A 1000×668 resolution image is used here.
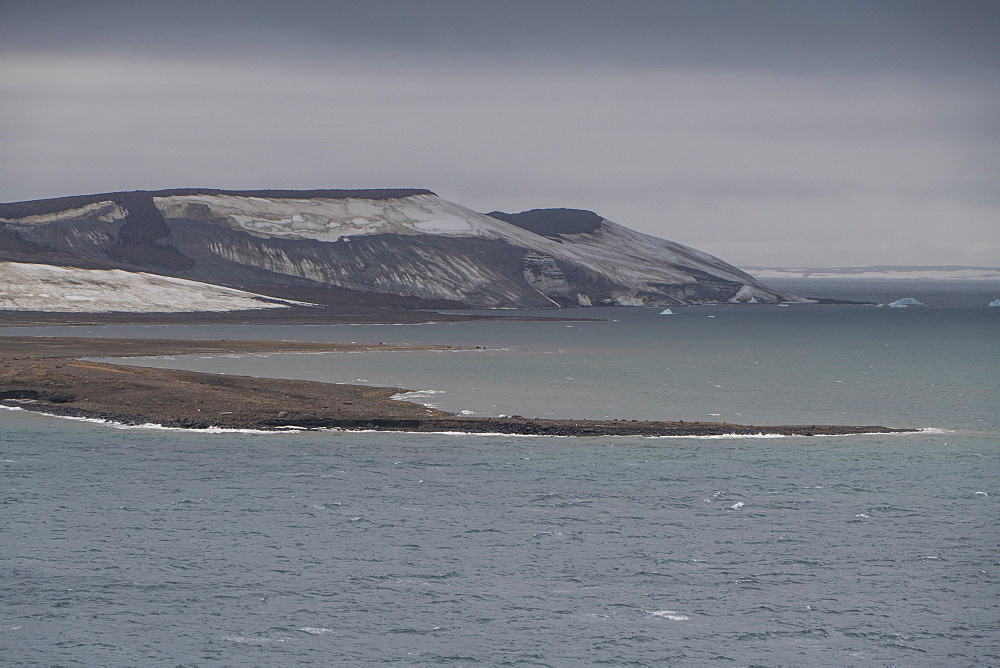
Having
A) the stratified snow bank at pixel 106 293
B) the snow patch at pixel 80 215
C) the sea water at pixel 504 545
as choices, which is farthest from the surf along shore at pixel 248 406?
the snow patch at pixel 80 215

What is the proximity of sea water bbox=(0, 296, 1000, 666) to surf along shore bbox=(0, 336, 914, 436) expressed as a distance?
1.46 meters

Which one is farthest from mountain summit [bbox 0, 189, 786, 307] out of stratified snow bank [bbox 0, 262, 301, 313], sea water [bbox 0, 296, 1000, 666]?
sea water [bbox 0, 296, 1000, 666]

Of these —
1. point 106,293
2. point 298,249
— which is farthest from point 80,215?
point 106,293

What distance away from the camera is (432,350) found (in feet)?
276

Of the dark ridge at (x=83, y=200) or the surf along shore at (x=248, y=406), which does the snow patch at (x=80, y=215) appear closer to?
the dark ridge at (x=83, y=200)

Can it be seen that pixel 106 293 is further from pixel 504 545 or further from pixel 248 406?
pixel 504 545

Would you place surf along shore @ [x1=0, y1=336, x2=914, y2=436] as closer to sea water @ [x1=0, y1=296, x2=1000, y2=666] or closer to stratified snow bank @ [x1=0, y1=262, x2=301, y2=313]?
sea water @ [x1=0, y1=296, x2=1000, y2=666]

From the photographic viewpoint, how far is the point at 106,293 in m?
130

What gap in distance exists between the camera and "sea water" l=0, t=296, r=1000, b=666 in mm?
20125

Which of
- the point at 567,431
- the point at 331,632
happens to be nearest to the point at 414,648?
the point at 331,632

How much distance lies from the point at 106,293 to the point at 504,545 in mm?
113260

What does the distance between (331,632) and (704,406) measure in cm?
3238

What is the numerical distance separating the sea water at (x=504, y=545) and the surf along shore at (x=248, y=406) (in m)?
1.46

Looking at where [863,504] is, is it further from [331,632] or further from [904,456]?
[331,632]
